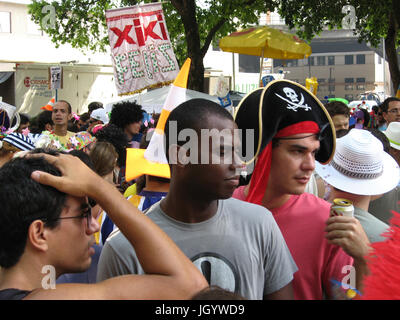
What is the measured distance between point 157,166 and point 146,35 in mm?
5213

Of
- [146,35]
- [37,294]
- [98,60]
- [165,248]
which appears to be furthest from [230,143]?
[98,60]

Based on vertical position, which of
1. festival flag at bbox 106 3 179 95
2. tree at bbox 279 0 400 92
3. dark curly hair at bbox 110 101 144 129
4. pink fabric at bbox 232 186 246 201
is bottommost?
pink fabric at bbox 232 186 246 201

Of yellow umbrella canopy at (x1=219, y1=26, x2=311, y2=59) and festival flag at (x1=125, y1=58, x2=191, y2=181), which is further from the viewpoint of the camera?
yellow umbrella canopy at (x1=219, y1=26, x2=311, y2=59)

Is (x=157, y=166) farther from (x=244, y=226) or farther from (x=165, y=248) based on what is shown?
(x=165, y=248)

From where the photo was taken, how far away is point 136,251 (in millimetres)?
1616

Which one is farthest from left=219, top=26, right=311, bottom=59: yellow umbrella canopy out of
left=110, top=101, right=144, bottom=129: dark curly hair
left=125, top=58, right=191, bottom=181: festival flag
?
left=125, top=58, right=191, bottom=181: festival flag

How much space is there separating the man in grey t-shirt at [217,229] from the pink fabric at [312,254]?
6.0 inches

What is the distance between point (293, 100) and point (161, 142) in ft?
2.59

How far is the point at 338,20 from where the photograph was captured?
12953mm

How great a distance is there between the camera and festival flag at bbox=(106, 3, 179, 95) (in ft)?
25.0

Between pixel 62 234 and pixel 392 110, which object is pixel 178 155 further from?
pixel 392 110

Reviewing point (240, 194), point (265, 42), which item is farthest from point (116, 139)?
point (265, 42)

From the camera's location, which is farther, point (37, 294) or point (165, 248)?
point (165, 248)

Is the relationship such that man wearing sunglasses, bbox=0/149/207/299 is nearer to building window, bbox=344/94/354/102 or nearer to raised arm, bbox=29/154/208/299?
raised arm, bbox=29/154/208/299
